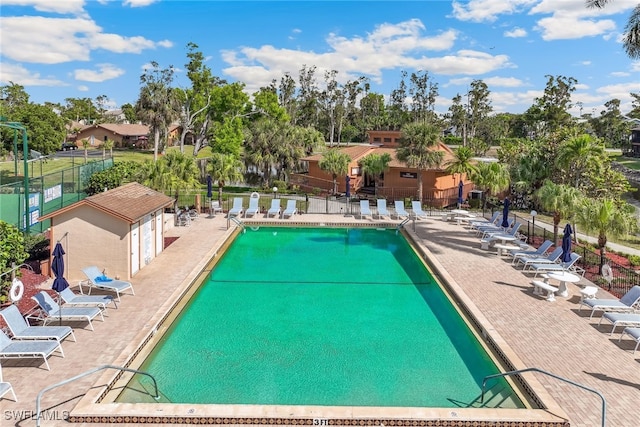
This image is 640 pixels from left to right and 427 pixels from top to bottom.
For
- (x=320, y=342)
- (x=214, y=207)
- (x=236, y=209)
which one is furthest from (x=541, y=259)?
(x=214, y=207)

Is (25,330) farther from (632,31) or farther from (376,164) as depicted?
(376,164)

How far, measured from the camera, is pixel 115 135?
7262 centimetres

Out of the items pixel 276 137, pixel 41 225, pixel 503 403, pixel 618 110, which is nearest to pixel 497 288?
pixel 503 403

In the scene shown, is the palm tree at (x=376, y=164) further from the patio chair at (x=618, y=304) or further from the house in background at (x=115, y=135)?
the house in background at (x=115, y=135)

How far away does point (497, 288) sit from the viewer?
14.9 meters

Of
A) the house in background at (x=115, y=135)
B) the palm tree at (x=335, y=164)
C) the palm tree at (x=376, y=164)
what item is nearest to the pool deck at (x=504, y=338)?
the palm tree at (x=376, y=164)

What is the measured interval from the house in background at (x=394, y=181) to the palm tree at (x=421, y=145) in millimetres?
1550

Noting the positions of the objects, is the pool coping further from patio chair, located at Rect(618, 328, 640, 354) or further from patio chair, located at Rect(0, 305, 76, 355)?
patio chair, located at Rect(618, 328, 640, 354)

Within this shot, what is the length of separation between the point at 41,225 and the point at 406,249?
15.4 metres

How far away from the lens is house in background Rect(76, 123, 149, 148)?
72125 mm

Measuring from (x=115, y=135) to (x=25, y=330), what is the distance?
68.8 metres

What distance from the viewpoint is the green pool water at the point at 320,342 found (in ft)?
30.2

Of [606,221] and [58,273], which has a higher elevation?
[606,221]

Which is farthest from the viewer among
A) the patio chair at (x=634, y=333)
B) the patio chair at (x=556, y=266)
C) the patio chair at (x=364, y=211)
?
the patio chair at (x=364, y=211)
